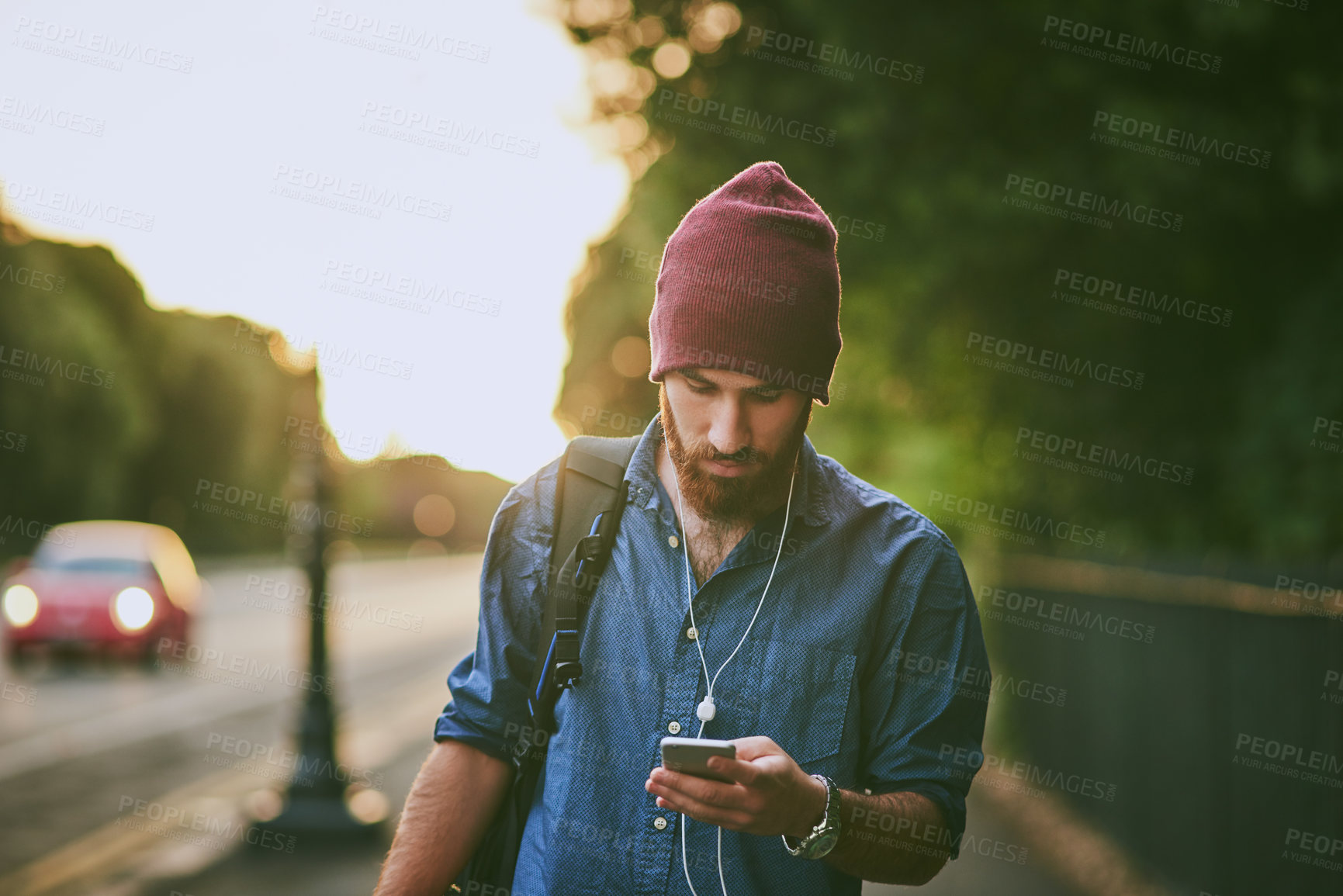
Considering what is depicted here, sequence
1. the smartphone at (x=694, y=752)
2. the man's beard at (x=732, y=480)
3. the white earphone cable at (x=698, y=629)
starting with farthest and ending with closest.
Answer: the man's beard at (x=732, y=480), the white earphone cable at (x=698, y=629), the smartphone at (x=694, y=752)

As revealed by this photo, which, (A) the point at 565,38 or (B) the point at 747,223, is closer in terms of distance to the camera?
(B) the point at 747,223

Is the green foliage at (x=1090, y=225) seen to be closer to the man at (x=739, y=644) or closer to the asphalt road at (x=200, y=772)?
the asphalt road at (x=200, y=772)

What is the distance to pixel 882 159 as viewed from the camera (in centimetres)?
922

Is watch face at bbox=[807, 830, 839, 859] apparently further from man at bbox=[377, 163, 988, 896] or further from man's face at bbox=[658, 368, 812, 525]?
man's face at bbox=[658, 368, 812, 525]

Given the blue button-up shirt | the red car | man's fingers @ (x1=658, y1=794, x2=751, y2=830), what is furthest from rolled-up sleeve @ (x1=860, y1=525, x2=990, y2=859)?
the red car

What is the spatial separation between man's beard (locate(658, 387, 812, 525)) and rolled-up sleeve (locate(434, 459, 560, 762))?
0.31 metres

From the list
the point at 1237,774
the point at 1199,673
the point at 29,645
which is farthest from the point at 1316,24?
the point at 29,645

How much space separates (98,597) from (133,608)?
1.51ft

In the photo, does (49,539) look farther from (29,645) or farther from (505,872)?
(505,872)

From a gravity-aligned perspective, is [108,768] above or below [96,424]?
below

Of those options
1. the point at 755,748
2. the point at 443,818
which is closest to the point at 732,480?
the point at 755,748

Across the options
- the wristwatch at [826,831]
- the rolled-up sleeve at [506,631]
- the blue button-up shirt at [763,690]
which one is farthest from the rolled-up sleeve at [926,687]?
the rolled-up sleeve at [506,631]

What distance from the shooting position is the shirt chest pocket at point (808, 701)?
2385 millimetres

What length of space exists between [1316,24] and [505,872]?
797 centimetres
